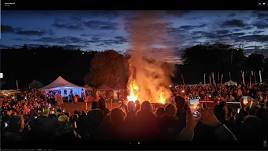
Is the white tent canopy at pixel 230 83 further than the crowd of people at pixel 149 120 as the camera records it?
Yes

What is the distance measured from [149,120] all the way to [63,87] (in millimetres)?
758

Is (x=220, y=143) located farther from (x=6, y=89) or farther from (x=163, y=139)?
(x=6, y=89)

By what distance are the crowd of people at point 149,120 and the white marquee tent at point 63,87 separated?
10 centimetres

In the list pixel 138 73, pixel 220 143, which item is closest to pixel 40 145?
pixel 138 73

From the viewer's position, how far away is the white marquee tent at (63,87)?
6.90 metres

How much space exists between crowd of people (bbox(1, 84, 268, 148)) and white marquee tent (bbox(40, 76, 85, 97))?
102mm

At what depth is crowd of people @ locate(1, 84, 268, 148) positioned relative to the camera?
271 inches

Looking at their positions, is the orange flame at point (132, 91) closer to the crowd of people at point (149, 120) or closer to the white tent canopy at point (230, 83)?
the crowd of people at point (149, 120)

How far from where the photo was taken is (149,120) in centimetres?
694
